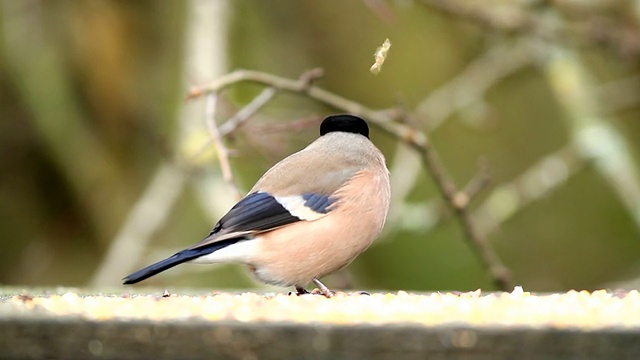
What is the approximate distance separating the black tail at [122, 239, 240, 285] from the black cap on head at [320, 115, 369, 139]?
2.47 ft

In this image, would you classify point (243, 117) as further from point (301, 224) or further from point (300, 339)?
point (300, 339)

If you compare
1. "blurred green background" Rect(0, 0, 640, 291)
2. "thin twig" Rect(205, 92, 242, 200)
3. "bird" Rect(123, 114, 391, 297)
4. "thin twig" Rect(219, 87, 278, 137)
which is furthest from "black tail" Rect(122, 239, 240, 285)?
"blurred green background" Rect(0, 0, 640, 291)

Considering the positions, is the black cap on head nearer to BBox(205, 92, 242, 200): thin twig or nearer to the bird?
the bird

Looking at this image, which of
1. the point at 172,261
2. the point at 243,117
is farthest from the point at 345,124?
the point at 172,261

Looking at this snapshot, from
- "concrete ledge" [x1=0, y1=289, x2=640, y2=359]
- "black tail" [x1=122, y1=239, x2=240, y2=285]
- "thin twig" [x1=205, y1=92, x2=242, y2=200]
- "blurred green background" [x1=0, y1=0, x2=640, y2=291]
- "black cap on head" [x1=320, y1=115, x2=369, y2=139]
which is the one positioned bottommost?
"concrete ledge" [x1=0, y1=289, x2=640, y2=359]

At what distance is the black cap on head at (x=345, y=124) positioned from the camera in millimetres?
4117

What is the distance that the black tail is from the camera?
3189 mm

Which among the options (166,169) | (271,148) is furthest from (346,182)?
(166,169)

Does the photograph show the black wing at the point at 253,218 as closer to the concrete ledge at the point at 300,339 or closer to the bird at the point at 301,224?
the bird at the point at 301,224

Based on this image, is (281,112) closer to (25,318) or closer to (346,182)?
(346,182)

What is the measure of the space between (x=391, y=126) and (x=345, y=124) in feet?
1.58

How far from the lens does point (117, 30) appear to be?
642cm

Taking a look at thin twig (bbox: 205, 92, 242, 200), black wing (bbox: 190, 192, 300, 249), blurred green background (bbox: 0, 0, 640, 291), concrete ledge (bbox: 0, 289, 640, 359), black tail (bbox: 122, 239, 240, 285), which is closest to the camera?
concrete ledge (bbox: 0, 289, 640, 359)

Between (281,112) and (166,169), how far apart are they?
0.97 metres
